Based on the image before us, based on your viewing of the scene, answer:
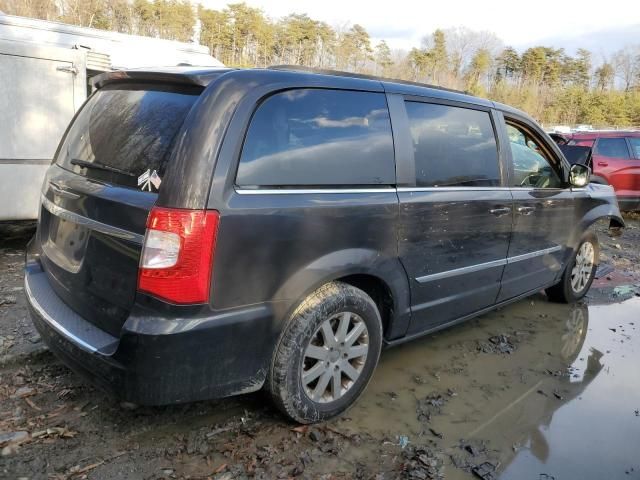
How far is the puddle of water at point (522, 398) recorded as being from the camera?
2725mm

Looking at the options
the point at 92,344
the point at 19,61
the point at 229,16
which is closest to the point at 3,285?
the point at 19,61

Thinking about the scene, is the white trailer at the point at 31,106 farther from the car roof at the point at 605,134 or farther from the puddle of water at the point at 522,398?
the car roof at the point at 605,134

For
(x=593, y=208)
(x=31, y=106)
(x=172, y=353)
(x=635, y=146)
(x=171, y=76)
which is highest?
(x=171, y=76)

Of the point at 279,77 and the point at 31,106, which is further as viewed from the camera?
the point at 31,106

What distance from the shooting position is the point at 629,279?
6.11 m

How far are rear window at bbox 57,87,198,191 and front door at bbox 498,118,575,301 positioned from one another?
103 inches

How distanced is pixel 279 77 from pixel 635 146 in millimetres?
10570

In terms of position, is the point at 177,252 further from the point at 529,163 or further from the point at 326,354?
the point at 529,163

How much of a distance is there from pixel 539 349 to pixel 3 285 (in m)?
4.61

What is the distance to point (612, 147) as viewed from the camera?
34.9 ft

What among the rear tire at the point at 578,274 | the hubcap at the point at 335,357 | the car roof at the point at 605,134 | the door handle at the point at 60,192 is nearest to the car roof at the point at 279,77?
the door handle at the point at 60,192

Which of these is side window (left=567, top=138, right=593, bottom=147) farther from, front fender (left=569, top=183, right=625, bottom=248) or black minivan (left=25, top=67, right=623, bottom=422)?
black minivan (left=25, top=67, right=623, bottom=422)

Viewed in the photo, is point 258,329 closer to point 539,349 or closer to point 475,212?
point 475,212

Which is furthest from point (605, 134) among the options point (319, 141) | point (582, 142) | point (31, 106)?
point (31, 106)
